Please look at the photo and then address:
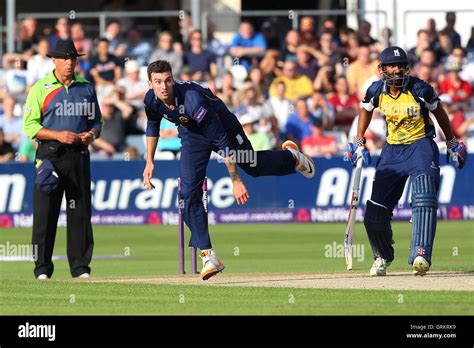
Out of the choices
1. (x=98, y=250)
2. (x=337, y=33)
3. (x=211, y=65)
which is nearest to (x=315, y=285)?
(x=98, y=250)

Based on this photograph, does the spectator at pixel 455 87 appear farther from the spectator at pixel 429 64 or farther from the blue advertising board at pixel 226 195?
the blue advertising board at pixel 226 195

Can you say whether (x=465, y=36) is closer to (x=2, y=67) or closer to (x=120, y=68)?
(x=120, y=68)

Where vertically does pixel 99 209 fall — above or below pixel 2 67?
below

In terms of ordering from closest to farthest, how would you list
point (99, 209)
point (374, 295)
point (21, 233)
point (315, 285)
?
point (374, 295) < point (315, 285) < point (21, 233) < point (99, 209)

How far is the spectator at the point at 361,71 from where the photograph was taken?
2644cm

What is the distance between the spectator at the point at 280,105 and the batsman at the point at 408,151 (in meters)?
10.9

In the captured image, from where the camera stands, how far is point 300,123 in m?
25.3

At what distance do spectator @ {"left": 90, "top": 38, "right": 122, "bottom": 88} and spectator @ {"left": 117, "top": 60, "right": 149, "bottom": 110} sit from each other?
25cm

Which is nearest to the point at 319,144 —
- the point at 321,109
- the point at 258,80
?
the point at 321,109

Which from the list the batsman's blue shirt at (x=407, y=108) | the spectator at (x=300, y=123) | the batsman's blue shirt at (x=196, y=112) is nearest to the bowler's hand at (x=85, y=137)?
the batsman's blue shirt at (x=196, y=112)

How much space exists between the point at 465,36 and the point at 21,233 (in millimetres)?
12639

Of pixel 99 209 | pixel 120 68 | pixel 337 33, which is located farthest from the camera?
pixel 337 33

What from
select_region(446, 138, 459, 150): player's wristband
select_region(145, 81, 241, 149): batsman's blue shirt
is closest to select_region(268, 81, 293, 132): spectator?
select_region(446, 138, 459, 150): player's wristband
